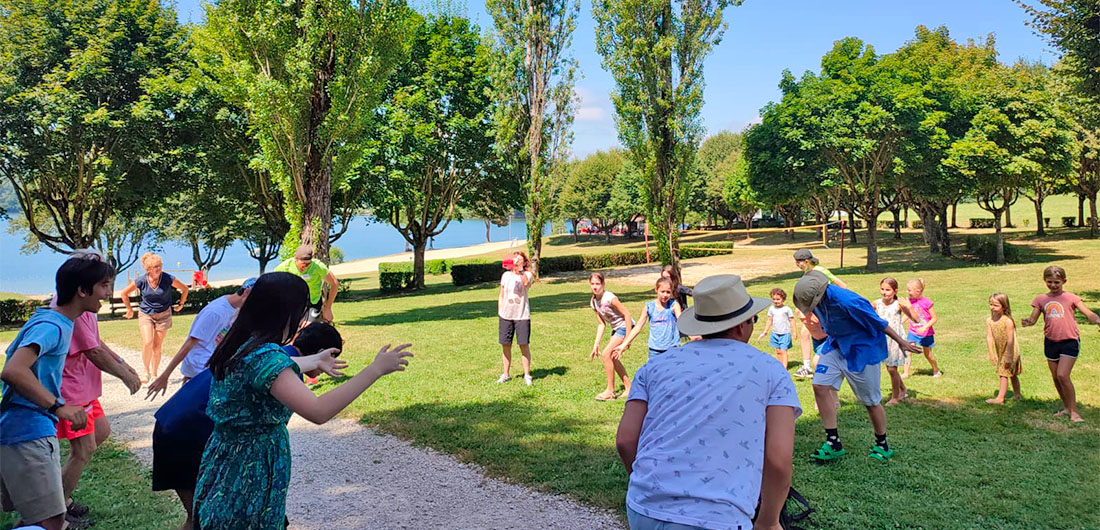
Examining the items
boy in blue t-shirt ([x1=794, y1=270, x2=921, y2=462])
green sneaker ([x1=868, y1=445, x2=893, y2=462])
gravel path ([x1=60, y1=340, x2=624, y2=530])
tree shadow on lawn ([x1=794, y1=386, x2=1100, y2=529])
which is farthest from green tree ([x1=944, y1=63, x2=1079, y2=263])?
gravel path ([x1=60, y1=340, x2=624, y2=530])

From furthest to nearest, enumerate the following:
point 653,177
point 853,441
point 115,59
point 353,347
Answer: point 653,177, point 115,59, point 353,347, point 853,441

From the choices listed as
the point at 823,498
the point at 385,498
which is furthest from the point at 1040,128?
the point at 385,498

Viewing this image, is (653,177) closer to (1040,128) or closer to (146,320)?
(1040,128)

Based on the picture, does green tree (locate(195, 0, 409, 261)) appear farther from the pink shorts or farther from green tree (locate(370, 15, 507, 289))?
the pink shorts

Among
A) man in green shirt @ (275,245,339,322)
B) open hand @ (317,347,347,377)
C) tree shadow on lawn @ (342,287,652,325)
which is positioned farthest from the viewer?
tree shadow on lawn @ (342,287,652,325)

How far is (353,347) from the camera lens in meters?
14.2

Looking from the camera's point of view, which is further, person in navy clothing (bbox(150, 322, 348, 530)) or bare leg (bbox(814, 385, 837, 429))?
bare leg (bbox(814, 385, 837, 429))

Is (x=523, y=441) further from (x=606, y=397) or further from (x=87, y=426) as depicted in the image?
(x=87, y=426)

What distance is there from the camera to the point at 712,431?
2.45 m

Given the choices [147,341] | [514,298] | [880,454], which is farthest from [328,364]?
[147,341]

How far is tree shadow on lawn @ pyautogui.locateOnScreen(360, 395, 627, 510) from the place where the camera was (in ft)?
19.2

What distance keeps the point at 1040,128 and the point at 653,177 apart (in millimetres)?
14627

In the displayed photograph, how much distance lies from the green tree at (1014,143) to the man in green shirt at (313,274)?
2474 cm

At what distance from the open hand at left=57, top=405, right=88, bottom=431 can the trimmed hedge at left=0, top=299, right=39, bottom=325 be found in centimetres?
2280
